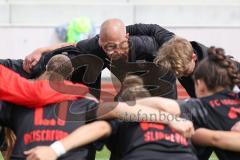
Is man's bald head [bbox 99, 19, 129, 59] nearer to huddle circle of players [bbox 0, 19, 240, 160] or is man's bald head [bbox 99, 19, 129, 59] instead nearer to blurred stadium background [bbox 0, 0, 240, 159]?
huddle circle of players [bbox 0, 19, 240, 160]

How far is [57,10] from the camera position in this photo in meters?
14.5

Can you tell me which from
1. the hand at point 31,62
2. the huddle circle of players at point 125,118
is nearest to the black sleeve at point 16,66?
the hand at point 31,62

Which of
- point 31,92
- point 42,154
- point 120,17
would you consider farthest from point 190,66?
point 120,17

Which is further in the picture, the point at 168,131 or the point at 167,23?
the point at 167,23

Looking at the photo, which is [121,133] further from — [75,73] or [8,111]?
[75,73]

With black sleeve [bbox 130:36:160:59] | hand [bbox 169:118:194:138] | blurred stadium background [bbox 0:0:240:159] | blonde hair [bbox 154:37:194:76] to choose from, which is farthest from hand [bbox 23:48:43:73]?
blurred stadium background [bbox 0:0:240:159]

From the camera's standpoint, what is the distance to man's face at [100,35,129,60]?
5.58 m

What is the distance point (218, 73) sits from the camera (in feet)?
13.4

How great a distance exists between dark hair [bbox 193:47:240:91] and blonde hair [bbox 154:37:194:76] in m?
0.61

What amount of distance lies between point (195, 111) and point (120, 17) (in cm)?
1039

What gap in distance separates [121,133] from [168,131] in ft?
0.97

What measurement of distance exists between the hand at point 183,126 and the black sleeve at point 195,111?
87 mm

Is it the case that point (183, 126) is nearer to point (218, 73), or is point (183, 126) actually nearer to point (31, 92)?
point (218, 73)

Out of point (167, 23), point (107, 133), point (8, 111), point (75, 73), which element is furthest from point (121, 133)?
point (167, 23)
